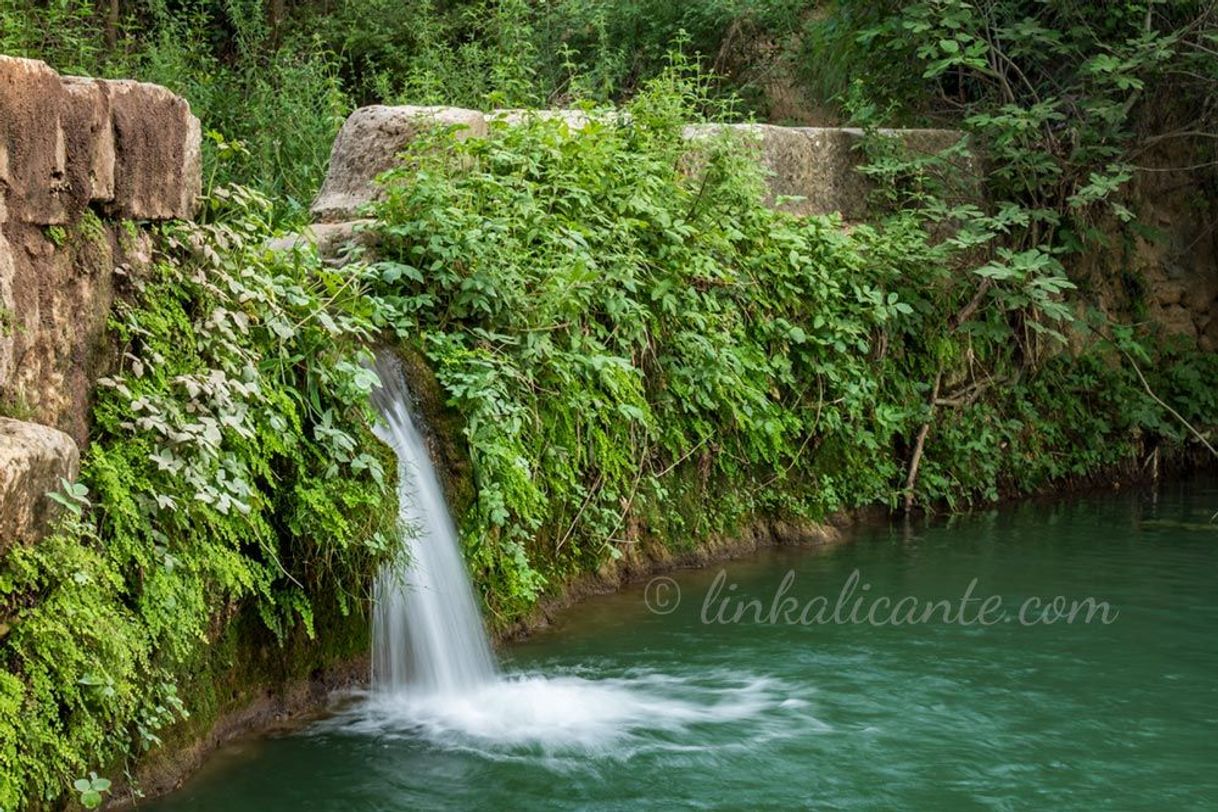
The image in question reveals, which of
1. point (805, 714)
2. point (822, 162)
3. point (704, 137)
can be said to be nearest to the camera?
point (805, 714)

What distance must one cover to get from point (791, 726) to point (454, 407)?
209 cm

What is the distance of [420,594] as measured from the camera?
581 centimetres

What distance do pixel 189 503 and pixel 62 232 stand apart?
93cm

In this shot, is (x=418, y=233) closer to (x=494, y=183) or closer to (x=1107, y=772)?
(x=494, y=183)

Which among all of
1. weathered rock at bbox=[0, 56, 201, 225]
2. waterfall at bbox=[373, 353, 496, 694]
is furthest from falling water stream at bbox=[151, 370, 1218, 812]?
weathered rock at bbox=[0, 56, 201, 225]

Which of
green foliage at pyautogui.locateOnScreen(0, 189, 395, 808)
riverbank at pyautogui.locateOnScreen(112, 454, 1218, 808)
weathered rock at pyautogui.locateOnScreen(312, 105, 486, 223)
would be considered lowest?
riverbank at pyautogui.locateOnScreen(112, 454, 1218, 808)

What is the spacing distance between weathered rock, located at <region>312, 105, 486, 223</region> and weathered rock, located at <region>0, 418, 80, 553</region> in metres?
3.46

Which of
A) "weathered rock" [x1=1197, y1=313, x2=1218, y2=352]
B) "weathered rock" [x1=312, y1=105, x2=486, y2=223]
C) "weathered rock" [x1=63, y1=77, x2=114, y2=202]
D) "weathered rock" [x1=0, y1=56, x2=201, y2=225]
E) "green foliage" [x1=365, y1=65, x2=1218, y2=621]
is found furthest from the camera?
"weathered rock" [x1=1197, y1=313, x2=1218, y2=352]

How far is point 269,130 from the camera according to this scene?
10234 mm

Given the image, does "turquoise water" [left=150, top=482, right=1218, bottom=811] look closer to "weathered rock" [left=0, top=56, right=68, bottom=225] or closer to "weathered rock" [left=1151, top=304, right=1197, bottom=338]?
"weathered rock" [left=0, top=56, right=68, bottom=225]

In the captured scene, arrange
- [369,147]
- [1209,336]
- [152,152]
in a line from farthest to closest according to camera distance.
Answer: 1. [1209,336]
2. [369,147]
3. [152,152]

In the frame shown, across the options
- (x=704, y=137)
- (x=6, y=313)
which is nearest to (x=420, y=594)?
(x=6, y=313)

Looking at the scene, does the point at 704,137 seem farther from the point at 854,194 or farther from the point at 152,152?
the point at 152,152

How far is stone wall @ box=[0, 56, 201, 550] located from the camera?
404 centimetres
